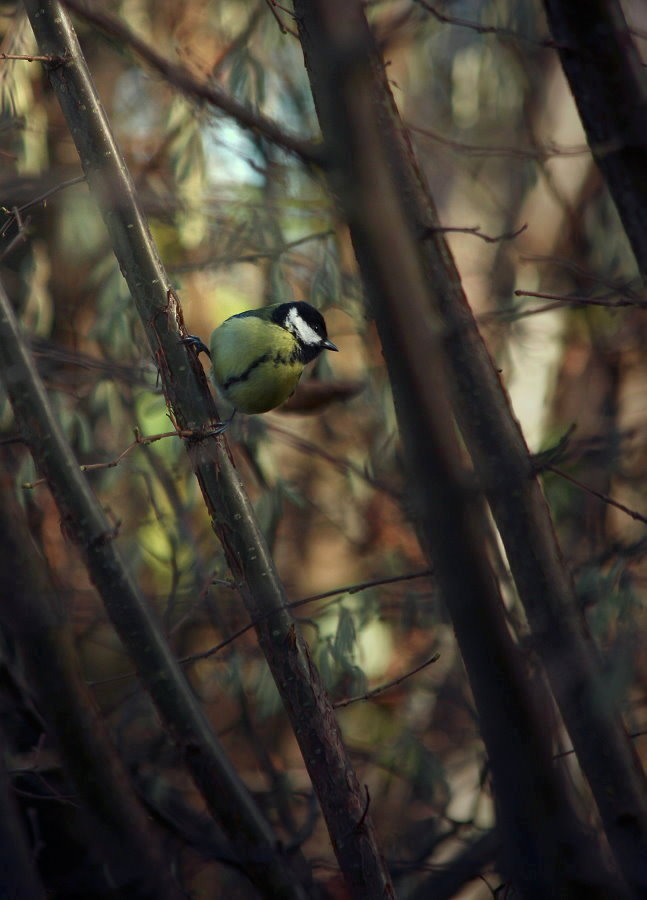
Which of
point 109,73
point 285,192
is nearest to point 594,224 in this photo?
point 285,192

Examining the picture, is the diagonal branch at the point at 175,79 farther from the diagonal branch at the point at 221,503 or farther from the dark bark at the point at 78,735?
the dark bark at the point at 78,735

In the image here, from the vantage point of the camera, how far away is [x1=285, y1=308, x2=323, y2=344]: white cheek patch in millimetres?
2035

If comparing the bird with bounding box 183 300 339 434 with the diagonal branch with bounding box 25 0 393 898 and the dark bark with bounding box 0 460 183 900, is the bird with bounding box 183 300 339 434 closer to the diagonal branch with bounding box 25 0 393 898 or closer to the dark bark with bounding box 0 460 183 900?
the diagonal branch with bounding box 25 0 393 898

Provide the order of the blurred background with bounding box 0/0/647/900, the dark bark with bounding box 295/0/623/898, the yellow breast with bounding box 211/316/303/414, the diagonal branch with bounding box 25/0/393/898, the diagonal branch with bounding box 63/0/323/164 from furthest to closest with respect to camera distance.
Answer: the blurred background with bounding box 0/0/647/900 → the yellow breast with bounding box 211/316/303/414 → the diagonal branch with bounding box 25/0/393/898 → the diagonal branch with bounding box 63/0/323/164 → the dark bark with bounding box 295/0/623/898

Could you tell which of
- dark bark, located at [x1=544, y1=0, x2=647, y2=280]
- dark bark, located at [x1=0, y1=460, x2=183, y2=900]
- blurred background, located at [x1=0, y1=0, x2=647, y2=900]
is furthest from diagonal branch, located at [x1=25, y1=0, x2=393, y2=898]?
dark bark, located at [x1=544, y1=0, x2=647, y2=280]

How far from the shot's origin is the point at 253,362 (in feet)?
6.28

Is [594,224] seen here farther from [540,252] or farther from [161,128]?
[161,128]

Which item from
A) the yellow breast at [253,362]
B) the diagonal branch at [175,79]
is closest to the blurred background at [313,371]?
→ the yellow breast at [253,362]

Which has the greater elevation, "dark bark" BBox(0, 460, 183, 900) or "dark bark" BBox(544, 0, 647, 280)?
"dark bark" BBox(544, 0, 647, 280)

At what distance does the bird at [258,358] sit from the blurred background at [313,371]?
319 mm

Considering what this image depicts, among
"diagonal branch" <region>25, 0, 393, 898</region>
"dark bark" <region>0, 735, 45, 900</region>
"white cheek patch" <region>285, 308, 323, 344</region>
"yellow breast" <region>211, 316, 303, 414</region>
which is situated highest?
"white cheek patch" <region>285, 308, 323, 344</region>

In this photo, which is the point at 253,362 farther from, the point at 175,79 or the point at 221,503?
the point at 175,79

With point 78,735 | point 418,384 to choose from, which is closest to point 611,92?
point 418,384

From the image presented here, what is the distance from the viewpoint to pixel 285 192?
299cm
